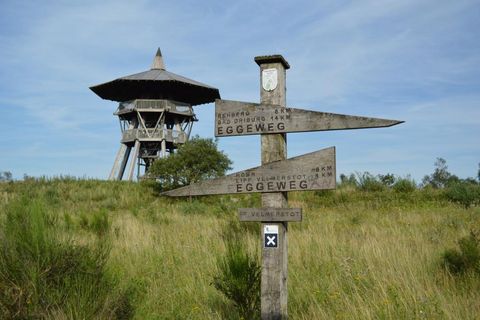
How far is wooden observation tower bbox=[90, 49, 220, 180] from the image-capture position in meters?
33.3

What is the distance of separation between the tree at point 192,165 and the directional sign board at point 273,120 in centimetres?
1936

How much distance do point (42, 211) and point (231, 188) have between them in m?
2.24

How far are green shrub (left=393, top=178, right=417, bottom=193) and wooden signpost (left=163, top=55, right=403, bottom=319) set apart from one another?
15232mm

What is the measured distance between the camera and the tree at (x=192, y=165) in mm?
23891

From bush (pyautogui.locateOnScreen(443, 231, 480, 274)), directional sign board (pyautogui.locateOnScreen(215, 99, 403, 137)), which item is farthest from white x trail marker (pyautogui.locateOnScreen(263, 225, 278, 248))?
bush (pyautogui.locateOnScreen(443, 231, 480, 274))

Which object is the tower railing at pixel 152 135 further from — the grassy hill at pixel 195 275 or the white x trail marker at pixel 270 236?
the white x trail marker at pixel 270 236

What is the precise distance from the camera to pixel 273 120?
4086mm

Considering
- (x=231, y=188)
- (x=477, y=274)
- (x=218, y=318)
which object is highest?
(x=231, y=188)

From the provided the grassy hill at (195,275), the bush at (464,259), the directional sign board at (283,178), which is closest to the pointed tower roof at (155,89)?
the grassy hill at (195,275)

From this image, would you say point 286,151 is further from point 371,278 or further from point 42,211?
point 42,211

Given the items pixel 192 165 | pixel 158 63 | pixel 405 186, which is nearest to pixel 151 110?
pixel 158 63

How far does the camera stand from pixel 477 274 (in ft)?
16.6

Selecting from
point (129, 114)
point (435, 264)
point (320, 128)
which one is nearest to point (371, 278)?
point (435, 264)

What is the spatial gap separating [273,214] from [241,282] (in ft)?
2.56
